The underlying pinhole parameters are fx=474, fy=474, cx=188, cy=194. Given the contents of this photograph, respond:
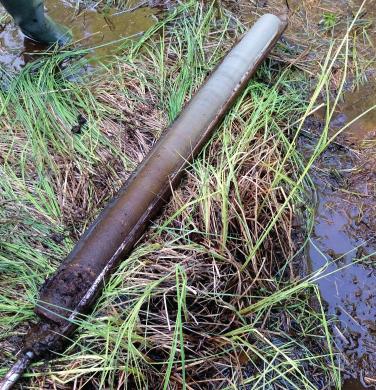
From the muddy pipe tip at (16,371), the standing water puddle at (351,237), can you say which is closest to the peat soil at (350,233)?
the standing water puddle at (351,237)

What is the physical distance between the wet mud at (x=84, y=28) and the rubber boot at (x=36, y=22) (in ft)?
0.27

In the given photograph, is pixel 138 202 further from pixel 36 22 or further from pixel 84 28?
pixel 84 28

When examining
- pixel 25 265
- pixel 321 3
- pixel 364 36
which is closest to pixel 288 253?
pixel 25 265

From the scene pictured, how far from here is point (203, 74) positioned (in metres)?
2.97

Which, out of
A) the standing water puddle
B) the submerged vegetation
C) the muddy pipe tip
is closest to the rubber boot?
the submerged vegetation

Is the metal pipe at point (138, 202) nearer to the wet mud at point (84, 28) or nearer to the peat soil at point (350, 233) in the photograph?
the peat soil at point (350, 233)

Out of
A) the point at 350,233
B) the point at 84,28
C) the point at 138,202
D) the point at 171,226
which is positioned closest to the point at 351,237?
the point at 350,233

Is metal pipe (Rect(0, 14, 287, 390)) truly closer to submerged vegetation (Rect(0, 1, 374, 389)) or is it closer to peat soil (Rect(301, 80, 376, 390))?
submerged vegetation (Rect(0, 1, 374, 389))

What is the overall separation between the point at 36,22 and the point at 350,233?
2.37 metres

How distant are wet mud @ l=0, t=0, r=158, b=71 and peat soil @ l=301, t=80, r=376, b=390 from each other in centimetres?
148

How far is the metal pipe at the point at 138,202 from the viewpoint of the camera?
5.99ft

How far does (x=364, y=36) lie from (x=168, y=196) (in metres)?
1.93

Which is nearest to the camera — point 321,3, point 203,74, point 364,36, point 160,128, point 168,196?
point 168,196

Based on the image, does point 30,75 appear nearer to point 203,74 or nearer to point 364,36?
point 203,74
